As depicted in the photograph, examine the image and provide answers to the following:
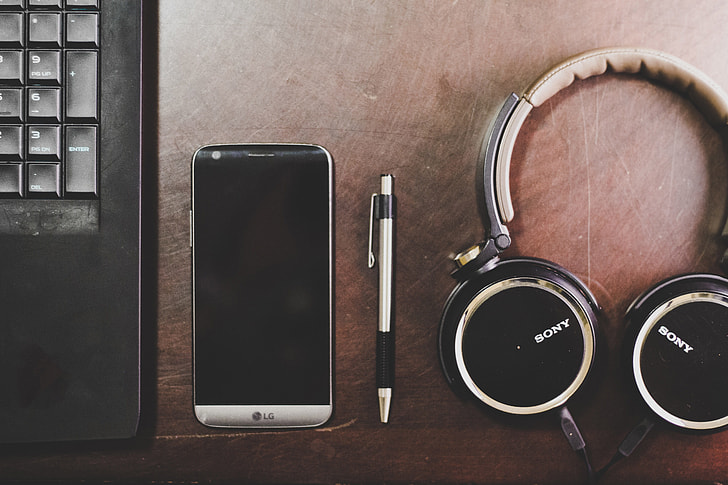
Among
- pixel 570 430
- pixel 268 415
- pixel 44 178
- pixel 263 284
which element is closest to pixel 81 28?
pixel 44 178

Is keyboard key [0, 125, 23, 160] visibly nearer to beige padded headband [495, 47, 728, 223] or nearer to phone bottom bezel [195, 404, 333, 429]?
phone bottom bezel [195, 404, 333, 429]

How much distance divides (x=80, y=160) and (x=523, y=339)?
1.28ft

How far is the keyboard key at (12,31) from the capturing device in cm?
40

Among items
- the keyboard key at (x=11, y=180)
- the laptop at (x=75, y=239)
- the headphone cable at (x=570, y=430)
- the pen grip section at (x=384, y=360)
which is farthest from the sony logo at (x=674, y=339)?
the keyboard key at (x=11, y=180)

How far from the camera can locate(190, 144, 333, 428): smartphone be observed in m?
0.44

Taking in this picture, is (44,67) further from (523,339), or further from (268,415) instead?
(523,339)

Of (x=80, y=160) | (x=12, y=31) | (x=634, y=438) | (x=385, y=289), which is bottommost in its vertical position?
(x=634, y=438)

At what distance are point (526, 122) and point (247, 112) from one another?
252mm

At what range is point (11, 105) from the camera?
40cm

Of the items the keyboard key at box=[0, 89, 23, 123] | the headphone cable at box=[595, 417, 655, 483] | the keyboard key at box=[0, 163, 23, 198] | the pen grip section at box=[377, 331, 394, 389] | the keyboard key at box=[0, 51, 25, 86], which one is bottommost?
the headphone cable at box=[595, 417, 655, 483]

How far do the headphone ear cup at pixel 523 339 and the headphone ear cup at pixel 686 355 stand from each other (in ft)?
0.15

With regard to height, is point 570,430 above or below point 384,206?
below

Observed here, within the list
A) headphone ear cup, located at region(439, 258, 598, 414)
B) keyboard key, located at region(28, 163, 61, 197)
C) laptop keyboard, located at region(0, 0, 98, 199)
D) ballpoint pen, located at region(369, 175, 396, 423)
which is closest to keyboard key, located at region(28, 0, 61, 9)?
laptop keyboard, located at region(0, 0, 98, 199)

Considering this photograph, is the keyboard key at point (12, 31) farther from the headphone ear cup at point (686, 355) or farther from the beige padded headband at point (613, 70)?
the headphone ear cup at point (686, 355)
